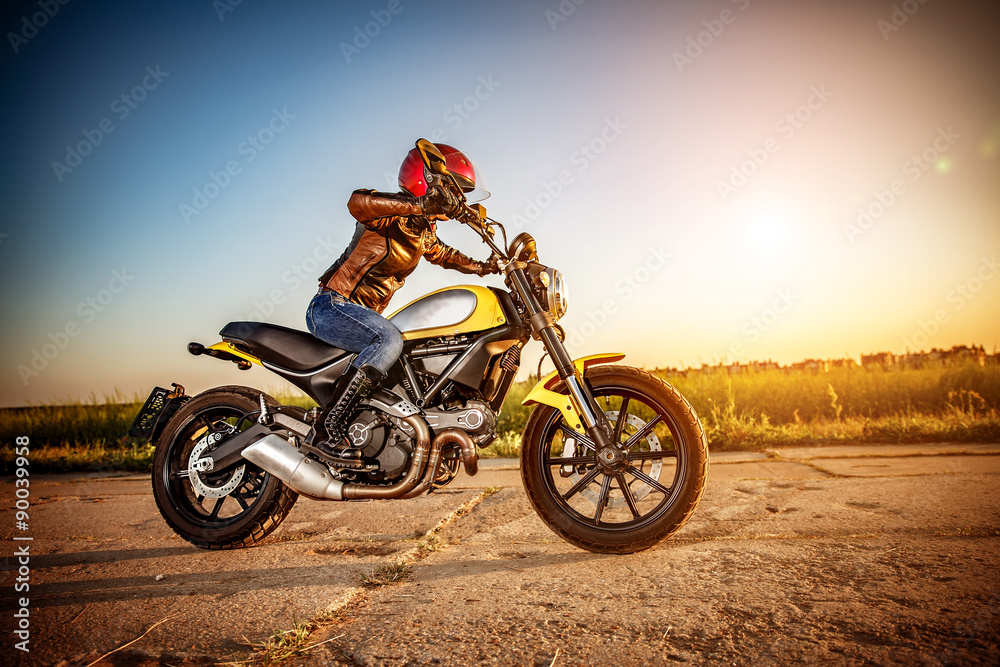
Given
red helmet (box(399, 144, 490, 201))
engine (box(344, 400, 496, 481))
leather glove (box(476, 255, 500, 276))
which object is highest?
red helmet (box(399, 144, 490, 201))

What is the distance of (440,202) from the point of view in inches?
107

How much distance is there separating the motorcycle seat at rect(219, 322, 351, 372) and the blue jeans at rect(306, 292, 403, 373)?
0.07 m

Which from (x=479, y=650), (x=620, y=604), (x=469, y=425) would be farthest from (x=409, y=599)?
(x=469, y=425)

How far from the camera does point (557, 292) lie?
2951 millimetres

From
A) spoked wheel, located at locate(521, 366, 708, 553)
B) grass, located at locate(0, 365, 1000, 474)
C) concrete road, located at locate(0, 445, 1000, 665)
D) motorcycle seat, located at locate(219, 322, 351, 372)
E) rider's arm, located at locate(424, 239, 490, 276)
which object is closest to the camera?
concrete road, located at locate(0, 445, 1000, 665)

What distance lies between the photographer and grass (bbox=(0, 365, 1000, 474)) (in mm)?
6493

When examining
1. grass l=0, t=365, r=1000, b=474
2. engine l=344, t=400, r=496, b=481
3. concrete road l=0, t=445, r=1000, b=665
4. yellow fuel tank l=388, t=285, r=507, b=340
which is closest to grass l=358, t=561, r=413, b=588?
concrete road l=0, t=445, r=1000, b=665

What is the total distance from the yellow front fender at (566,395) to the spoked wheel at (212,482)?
1556mm

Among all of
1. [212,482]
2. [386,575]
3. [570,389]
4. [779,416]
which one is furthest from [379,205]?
[779,416]

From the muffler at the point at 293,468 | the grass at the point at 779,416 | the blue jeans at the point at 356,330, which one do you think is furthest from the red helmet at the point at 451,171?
the grass at the point at 779,416

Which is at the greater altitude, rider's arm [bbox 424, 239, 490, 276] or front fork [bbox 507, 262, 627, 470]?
rider's arm [bbox 424, 239, 490, 276]

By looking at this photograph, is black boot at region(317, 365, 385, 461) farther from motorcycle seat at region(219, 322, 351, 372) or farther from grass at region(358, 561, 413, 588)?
grass at region(358, 561, 413, 588)

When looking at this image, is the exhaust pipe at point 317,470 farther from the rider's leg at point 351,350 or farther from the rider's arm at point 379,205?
the rider's arm at point 379,205

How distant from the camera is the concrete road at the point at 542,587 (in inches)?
63.9
